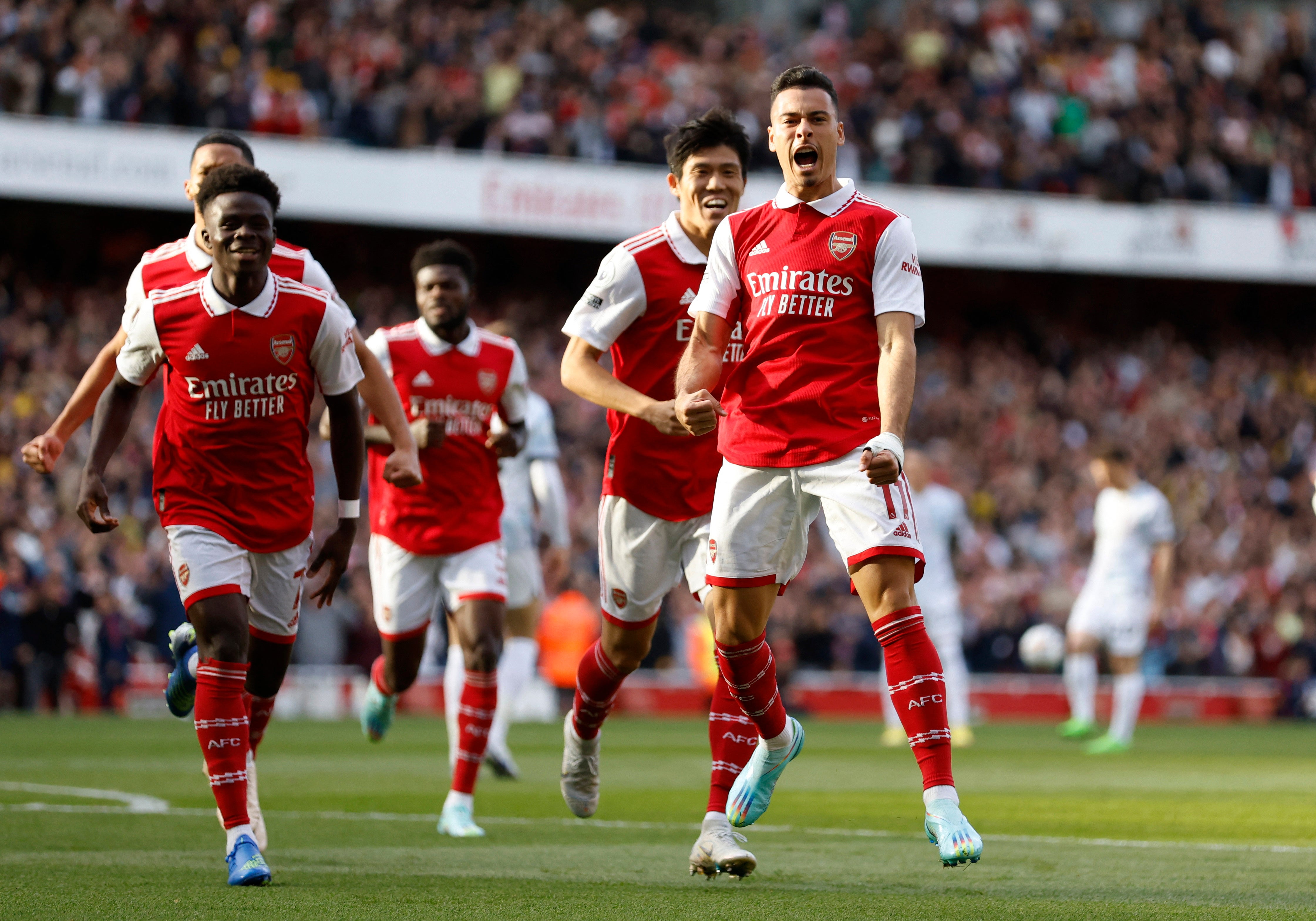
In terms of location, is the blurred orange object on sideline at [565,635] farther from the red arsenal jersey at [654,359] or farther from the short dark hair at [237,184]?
the short dark hair at [237,184]

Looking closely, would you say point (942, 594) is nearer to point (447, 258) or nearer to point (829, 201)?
point (447, 258)

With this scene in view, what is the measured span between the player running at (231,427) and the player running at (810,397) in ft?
4.54

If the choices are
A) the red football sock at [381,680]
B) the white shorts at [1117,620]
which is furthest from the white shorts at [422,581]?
the white shorts at [1117,620]

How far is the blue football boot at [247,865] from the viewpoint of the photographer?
5746 millimetres

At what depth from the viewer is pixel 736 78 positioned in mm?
29219

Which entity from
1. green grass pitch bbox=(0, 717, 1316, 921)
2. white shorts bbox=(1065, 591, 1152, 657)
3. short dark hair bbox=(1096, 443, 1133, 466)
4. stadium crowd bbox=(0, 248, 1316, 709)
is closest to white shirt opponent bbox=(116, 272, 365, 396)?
green grass pitch bbox=(0, 717, 1316, 921)

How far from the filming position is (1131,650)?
1553 centimetres

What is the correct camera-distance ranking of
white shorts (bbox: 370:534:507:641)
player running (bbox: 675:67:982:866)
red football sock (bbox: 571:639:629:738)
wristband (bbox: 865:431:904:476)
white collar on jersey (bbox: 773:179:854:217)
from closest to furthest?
1. wristband (bbox: 865:431:904:476)
2. player running (bbox: 675:67:982:866)
3. white collar on jersey (bbox: 773:179:854:217)
4. red football sock (bbox: 571:639:629:738)
5. white shorts (bbox: 370:534:507:641)

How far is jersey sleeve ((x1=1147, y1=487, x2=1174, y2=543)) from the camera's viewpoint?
15430 millimetres

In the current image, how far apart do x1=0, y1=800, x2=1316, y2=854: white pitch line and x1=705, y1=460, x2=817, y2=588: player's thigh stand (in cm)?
226

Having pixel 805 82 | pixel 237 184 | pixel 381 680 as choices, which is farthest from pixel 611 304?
pixel 381 680

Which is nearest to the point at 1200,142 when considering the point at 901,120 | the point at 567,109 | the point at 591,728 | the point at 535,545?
the point at 901,120

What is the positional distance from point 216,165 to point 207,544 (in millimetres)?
1630

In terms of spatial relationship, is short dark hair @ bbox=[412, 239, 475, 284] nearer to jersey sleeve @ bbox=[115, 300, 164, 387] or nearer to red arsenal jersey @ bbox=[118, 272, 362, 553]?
red arsenal jersey @ bbox=[118, 272, 362, 553]
